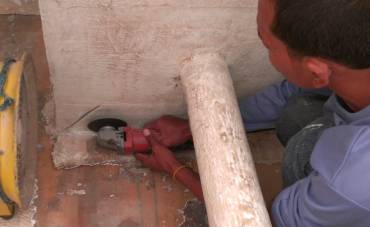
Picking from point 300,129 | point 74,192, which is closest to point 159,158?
point 74,192

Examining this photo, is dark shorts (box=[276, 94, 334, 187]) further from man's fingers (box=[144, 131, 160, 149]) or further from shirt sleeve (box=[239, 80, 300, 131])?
man's fingers (box=[144, 131, 160, 149])

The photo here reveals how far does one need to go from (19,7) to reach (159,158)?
0.98 meters

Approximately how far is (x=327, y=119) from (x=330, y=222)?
1.21 feet

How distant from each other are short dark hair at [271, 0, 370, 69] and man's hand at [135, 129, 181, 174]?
2.38 ft

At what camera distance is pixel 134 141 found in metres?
1.69

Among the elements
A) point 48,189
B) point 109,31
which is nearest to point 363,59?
point 109,31

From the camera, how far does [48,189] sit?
1.68 meters

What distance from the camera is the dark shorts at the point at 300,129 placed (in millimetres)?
1393

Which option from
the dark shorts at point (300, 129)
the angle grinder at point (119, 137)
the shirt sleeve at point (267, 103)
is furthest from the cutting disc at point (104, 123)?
the dark shorts at point (300, 129)

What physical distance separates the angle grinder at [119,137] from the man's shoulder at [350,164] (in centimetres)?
71

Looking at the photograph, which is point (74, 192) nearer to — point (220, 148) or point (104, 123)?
point (104, 123)

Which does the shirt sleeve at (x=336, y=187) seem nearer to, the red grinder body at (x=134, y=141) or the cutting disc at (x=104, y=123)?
the red grinder body at (x=134, y=141)

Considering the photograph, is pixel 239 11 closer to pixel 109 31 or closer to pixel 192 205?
pixel 109 31

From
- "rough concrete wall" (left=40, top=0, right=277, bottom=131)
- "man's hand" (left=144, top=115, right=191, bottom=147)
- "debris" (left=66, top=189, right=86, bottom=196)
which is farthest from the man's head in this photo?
"debris" (left=66, top=189, right=86, bottom=196)
